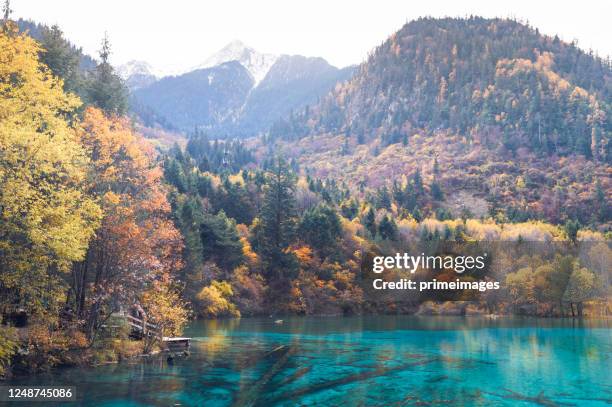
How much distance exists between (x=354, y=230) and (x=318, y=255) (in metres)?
15.0

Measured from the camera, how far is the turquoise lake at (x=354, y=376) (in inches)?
1164

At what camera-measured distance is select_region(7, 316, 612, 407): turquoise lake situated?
29578mm

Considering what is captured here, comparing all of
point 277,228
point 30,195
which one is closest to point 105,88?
point 30,195

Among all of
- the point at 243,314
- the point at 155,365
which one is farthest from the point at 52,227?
the point at 243,314

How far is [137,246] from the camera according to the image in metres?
42.4

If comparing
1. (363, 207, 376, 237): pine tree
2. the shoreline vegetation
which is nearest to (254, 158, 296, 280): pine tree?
the shoreline vegetation

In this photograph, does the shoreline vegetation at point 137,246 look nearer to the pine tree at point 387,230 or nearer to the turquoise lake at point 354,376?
the pine tree at point 387,230

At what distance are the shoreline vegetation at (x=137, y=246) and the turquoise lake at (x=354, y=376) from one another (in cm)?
457

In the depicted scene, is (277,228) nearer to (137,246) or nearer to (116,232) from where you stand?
(137,246)

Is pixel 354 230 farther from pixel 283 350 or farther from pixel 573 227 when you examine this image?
pixel 283 350

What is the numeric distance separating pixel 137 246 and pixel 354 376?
17.2 metres

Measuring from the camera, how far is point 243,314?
114812 millimetres

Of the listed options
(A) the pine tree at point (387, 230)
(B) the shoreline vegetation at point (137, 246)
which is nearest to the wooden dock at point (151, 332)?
(B) the shoreline vegetation at point (137, 246)

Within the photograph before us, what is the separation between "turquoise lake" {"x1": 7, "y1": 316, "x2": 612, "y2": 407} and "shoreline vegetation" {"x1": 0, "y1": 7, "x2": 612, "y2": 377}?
4.57 m
